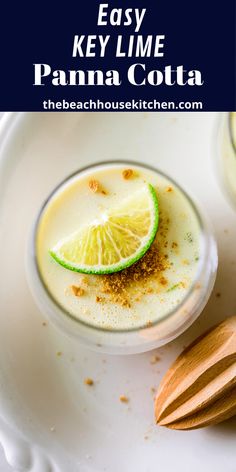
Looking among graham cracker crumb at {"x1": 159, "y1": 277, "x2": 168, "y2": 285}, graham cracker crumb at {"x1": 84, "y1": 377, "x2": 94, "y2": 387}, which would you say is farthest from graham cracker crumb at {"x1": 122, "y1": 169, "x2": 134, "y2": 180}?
graham cracker crumb at {"x1": 84, "y1": 377, "x2": 94, "y2": 387}

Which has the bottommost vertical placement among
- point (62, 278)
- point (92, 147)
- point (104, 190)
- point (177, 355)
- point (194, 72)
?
point (177, 355)

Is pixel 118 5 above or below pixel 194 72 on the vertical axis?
above

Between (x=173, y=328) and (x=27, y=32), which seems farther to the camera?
(x=27, y=32)

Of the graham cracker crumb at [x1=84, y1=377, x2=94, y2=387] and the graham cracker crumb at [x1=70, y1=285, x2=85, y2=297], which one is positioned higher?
the graham cracker crumb at [x1=70, y1=285, x2=85, y2=297]

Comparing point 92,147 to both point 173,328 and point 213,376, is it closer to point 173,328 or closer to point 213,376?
point 173,328

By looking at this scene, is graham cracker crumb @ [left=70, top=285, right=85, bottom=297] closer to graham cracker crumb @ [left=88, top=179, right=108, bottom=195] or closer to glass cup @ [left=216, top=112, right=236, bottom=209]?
graham cracker crumb @ [left=88, top=179, right=108, bottom=195]

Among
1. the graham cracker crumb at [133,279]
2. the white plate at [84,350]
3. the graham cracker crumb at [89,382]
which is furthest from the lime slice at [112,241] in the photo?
the graham cracker crumb at [89,382]

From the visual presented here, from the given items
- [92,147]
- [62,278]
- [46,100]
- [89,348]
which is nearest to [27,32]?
[46,100]
